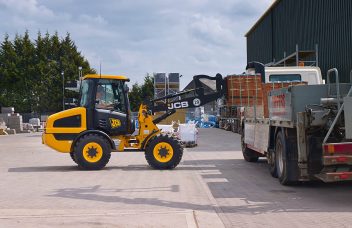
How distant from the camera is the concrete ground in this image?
8.12m

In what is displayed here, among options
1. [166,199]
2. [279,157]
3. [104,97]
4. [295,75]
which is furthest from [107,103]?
[166,199]

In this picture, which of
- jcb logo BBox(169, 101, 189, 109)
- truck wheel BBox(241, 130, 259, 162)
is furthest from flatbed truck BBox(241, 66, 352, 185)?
truck wheel BBox(241, 130, 259, 162)

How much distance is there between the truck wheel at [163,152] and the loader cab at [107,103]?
1.03m

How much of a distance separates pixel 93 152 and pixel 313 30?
871 inches

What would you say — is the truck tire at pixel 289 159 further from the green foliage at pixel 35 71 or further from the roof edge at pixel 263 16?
the green foliage at pixel 35 71

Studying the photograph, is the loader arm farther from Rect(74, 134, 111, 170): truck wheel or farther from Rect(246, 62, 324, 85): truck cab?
Rect(74, 134, 111, 170): truck wheel

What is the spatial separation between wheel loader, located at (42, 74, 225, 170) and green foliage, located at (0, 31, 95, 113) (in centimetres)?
5325

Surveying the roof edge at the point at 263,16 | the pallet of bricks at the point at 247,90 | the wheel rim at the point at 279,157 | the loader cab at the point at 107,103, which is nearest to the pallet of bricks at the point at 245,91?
the pallet of bricks at the point at 247,90

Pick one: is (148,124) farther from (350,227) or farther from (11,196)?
(350,227)

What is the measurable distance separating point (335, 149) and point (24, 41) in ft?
215

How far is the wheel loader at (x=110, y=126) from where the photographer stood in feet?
49.8

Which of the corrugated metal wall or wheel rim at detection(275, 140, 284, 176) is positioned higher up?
the corrugated metal wall

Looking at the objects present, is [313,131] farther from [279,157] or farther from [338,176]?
[279,157]

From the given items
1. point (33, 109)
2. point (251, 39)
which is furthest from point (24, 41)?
point (251, 39)
